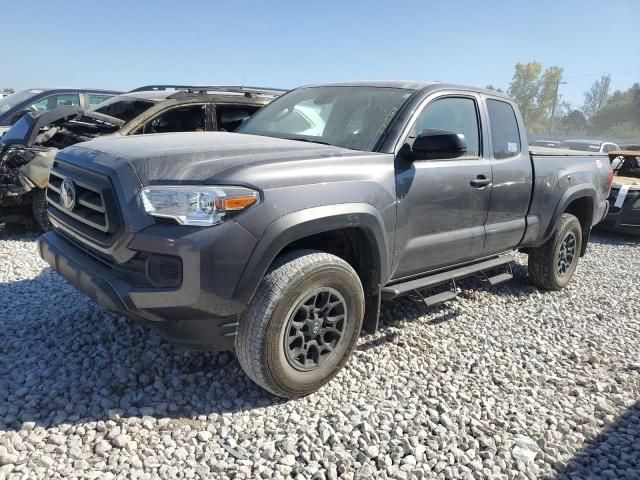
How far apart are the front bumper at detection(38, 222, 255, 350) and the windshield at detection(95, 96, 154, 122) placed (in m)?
4.03

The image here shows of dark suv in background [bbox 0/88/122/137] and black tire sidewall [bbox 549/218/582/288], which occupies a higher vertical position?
dark suv in background [bbox 0/88/122/137]

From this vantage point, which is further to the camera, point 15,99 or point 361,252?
point 15,99

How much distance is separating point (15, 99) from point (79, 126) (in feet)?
15.7

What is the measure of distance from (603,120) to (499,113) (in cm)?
8157

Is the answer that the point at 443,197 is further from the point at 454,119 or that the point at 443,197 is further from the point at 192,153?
the point at 192,153

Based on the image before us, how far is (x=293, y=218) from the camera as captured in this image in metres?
2.64

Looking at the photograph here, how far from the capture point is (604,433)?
2875 millimetres

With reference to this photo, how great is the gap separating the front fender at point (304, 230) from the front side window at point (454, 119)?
2.68 ft

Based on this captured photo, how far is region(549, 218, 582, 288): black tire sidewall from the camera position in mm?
5098

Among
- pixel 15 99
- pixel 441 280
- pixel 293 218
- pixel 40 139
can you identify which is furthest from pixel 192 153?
pixel 15 99

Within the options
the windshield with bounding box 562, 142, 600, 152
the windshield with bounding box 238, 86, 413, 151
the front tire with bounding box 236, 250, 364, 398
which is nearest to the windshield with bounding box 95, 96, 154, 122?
the windshield with bounding box 238, 86, 413, 151

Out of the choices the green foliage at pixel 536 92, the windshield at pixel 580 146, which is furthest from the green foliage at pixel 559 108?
the windshield at pixel 580 146

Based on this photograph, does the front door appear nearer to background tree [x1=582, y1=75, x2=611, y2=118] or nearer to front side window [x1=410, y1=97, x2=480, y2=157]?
front side window [x1=410, y1=97, x2=480, y2=157]

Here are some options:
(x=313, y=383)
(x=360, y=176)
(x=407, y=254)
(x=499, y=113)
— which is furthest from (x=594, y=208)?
(x=313, y=383)
